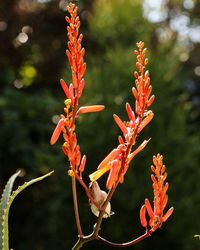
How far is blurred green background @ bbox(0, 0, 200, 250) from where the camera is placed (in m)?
4.81

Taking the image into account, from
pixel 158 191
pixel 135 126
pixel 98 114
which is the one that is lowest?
pixel 158 191

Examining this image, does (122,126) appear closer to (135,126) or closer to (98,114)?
(135,126)

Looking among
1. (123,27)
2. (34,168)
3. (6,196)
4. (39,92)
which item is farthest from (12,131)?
(6,196)

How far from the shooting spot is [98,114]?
515cm

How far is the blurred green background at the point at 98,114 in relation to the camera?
4.81 metres

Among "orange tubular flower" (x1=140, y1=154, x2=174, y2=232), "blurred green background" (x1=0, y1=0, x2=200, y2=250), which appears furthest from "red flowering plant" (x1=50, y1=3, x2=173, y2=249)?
"blurred green background" (x1=0, y1=0, x2=200, y2=250)

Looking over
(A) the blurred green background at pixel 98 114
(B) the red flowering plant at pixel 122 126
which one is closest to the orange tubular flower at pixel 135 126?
(B) the red flowering plant at pixel 122 126

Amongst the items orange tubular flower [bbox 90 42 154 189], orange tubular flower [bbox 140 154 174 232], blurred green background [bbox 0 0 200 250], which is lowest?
orange tubular flower [bbox 140 154 174 232]

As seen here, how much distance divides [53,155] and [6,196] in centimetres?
424

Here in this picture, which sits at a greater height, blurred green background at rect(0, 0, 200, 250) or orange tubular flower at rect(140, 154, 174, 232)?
blurred green background at rect(0, 0, 200, 250)

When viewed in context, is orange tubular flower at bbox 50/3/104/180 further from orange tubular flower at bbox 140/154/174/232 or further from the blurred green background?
the blurred green background

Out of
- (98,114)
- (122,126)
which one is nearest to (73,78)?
(122,126)

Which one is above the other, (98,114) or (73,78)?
(98,114)

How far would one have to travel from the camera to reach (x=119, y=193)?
478cm
